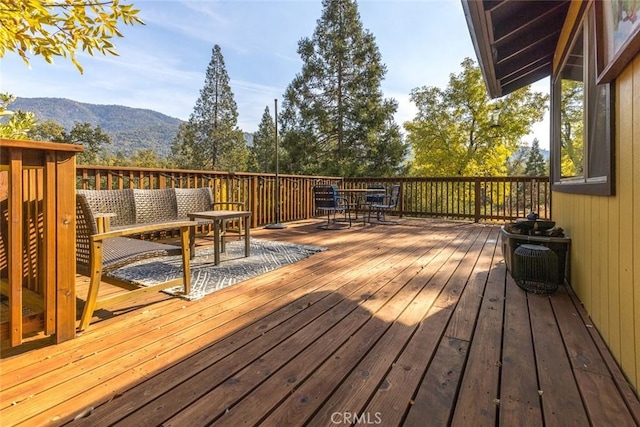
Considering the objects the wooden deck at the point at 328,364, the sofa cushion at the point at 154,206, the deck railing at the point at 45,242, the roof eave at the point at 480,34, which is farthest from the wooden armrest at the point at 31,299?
the roof eave at the point at 480,34

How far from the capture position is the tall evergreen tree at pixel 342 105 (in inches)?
634

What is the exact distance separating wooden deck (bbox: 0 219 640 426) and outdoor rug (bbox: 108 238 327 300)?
0.76ft

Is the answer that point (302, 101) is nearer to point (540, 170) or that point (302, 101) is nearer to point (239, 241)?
point (239, 241)

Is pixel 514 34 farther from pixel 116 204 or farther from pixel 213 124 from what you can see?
pixel 213 124

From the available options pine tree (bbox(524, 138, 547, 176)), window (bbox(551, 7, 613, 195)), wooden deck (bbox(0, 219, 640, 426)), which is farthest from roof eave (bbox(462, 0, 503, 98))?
pine tree (bbox(524, 138, 547, 176))

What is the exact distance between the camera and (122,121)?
1678 inches

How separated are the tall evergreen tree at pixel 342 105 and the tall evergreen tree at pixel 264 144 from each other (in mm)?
13588

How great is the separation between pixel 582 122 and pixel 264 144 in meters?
30.0

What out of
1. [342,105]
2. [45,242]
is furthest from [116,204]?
[342,105]

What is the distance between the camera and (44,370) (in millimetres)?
1297

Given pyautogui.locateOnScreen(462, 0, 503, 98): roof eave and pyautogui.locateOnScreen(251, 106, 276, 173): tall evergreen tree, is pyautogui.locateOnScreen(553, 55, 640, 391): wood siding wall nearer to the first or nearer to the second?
pyautogui.locateOnScreen(462, 0, 503, 98): roof eave

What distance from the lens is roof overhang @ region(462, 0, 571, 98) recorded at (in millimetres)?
2469

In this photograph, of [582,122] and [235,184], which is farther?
[235,184]

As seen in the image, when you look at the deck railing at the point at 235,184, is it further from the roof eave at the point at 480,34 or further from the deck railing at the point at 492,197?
the roof eave at the point at 480,34
